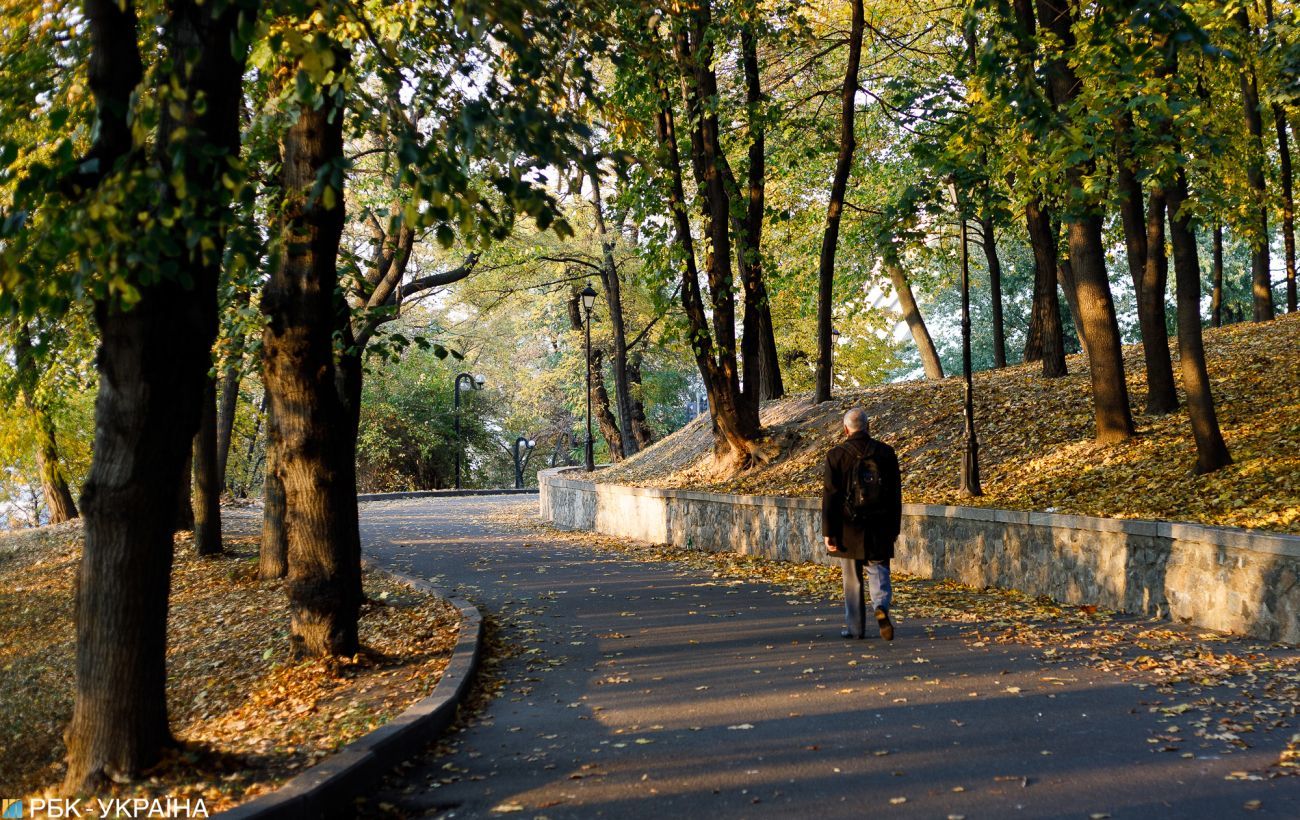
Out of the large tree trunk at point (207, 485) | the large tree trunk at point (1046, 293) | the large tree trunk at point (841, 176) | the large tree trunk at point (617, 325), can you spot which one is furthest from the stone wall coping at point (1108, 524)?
the large tree trunk at point (617, 325)

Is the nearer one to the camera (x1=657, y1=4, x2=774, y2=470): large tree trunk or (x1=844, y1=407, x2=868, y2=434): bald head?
(x1=844, y1=407, x2=868, y2=434): bald head

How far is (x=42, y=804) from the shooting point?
16.7 ft

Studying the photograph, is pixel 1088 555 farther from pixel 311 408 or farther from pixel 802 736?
pixel 311 408

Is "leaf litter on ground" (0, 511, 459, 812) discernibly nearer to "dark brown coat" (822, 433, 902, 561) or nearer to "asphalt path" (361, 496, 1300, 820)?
"asphalt path" (361, 496, 1300, 820)

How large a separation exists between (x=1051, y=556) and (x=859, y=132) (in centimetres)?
1697

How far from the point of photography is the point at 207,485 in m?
16.8

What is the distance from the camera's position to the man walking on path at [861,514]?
8938mm

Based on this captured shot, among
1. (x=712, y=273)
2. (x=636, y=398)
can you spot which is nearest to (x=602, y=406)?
(x=636, y=398)

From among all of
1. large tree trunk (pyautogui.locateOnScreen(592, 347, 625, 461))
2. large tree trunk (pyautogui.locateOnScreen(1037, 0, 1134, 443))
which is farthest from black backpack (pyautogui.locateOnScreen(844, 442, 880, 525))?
large tree trunk (pyautogui.locateOnScreen(592, 347, 625, 461))

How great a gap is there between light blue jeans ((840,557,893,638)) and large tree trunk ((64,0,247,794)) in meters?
5.40

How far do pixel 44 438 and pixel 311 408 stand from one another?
15.3 metres

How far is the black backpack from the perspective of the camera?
8961mm

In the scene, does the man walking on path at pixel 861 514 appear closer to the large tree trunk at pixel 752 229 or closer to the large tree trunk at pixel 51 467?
the large tree trunk at pixel 752 229

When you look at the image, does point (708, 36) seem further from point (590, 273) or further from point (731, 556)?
point (590, 273)
